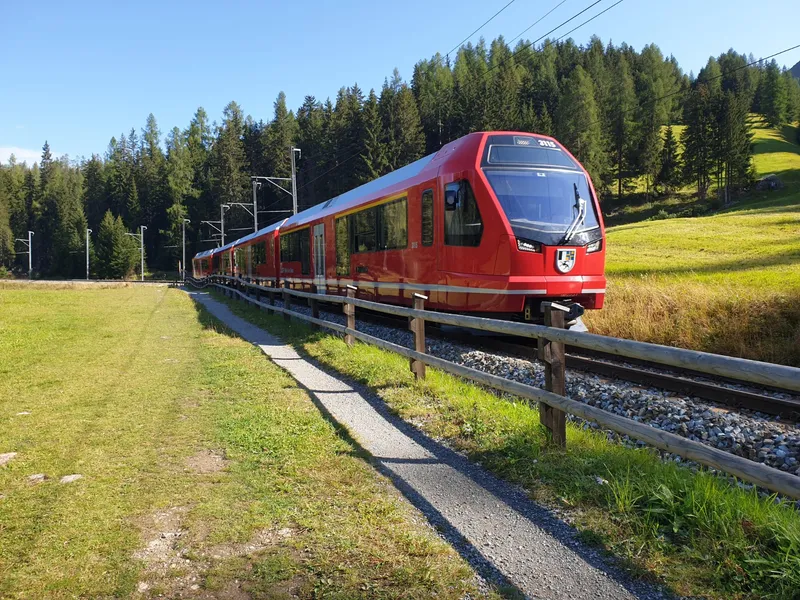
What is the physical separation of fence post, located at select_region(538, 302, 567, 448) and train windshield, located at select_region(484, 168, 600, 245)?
5.00 meters

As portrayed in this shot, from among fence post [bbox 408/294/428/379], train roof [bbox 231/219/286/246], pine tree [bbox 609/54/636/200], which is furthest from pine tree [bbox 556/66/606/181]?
fence post [bbox 408/294/428/379]

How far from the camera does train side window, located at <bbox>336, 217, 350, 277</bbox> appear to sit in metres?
16.2

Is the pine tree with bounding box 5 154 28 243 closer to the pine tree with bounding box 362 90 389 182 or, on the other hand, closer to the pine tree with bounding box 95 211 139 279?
the pine tree with bounding box 95 211 139 279

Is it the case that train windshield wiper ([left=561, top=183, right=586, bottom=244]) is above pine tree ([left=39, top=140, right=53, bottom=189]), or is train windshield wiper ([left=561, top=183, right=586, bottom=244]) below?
below

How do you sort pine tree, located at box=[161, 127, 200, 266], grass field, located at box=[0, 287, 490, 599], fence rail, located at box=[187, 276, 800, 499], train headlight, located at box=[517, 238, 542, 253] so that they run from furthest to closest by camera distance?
pine tree, located at box=[161, 127, 200, 266]
train headlight, located at box=[517, 238, 542, 253]
grass field, located at box=[0, 287, 490, 599]
fence rail, located at box=[187, 276, 800, 499]

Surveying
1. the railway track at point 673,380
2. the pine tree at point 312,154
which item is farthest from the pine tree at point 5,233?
the railway track at point 673,380

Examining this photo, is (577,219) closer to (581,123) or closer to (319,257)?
(319,257)

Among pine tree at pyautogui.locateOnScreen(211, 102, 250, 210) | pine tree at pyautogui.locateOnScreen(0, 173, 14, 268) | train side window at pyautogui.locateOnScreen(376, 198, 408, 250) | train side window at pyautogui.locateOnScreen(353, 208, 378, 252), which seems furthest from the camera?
pine tree at pyautogui.locateOnScreen(0, 173, 14, 268)

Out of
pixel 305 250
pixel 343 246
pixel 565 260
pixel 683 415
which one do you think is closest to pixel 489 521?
pixel 683 415

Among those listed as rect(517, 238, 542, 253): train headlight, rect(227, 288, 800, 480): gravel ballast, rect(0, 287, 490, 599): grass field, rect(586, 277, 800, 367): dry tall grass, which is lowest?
rect(227, 288, 800, 480): gravel ballast

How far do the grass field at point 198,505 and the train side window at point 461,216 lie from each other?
4244mm

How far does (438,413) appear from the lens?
233 inches

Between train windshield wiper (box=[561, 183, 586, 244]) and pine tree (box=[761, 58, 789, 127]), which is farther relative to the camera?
pine tree (box=[761, 58, 789, 127])

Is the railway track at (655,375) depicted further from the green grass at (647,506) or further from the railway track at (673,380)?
the green grass at (647,506)
